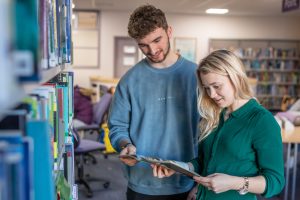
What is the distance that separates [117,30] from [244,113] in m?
8.87

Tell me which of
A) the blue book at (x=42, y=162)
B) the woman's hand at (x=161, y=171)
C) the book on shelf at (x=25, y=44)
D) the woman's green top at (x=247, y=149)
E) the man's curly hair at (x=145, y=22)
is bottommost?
the woman's hand at (x=161, y=171)

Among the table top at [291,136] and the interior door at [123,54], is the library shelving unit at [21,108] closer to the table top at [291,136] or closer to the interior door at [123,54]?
the table top at [291,136]

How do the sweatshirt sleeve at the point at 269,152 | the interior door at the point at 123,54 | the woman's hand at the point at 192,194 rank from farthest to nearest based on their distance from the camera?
the interior door at the point at 123,54
the woman's hand at the point at 192,194
the sweatshirt sleeve at the point at 269,152

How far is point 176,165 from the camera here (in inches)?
53.1

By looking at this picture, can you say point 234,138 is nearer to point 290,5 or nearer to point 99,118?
point 99,118

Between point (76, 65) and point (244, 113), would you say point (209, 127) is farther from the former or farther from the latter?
point (76, 65)

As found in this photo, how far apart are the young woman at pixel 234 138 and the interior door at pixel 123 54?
28.5ft

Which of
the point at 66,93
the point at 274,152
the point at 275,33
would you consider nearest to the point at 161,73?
the point at 66,93

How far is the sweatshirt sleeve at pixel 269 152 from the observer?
1310mm

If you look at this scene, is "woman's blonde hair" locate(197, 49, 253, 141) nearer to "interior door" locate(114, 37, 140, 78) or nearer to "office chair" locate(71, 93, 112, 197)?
"office chair" locate(71, 93, 112, 197)

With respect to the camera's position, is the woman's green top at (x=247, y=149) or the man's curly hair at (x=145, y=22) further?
the man's curly hair at (x=145, y=22)

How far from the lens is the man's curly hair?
1.61 m

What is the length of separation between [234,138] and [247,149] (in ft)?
0.20

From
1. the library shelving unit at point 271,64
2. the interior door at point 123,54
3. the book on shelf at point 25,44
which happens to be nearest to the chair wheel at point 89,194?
the book on shelf at point 25,44
